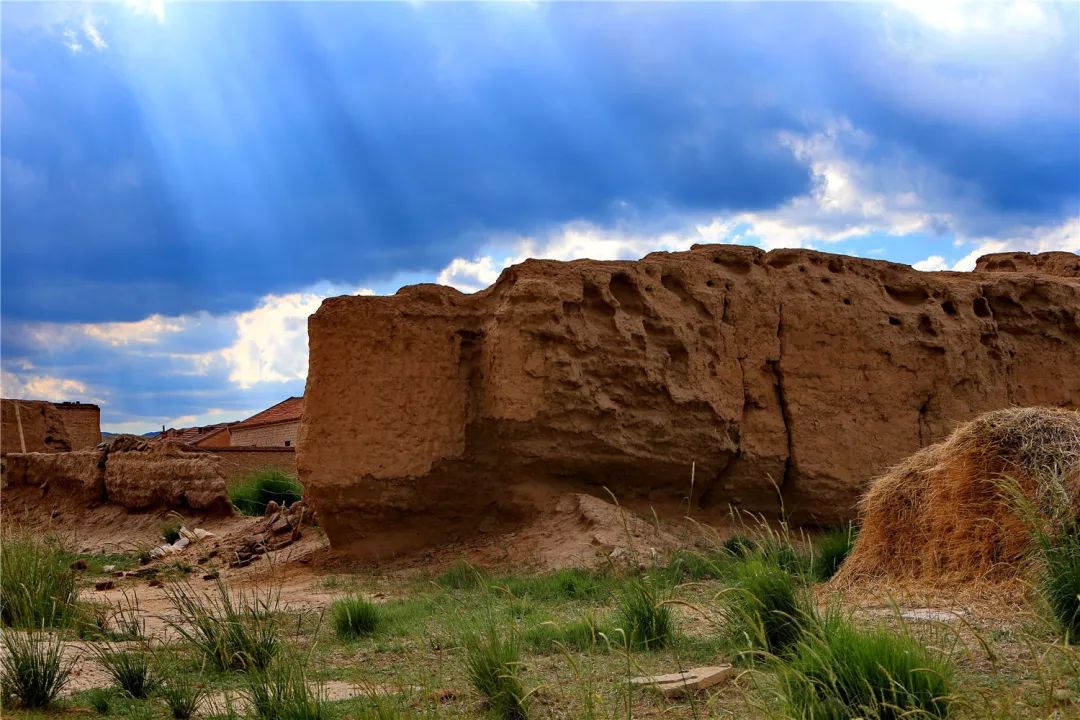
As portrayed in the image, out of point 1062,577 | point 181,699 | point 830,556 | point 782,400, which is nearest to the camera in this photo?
point 181,699

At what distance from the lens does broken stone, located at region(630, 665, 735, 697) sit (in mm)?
4051

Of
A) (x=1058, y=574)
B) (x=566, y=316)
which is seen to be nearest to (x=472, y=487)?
Answer: (x=566, y=316)

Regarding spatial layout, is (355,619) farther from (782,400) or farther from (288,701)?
(782,400)

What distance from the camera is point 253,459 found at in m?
18.4

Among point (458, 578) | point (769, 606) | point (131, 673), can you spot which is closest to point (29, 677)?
point (131, 673)

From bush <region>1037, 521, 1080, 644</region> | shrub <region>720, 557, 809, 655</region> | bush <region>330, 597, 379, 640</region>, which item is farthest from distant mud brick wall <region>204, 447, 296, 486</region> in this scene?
bush <region>1037, 521, 1080, 644</region>

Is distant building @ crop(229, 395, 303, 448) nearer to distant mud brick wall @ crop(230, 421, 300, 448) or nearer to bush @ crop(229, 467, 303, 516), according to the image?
distant mud brick wall @ crop(230, 421, 300, 448)

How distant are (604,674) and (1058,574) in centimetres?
229

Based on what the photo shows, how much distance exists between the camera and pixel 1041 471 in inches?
231

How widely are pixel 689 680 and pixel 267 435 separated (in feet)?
77.2

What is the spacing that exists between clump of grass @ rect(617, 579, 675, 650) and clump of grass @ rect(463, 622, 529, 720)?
3.14 feet

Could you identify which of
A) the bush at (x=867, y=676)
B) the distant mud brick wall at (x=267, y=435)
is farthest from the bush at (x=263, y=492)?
the bush at (x=867, y=676)

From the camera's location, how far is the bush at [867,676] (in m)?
3.23

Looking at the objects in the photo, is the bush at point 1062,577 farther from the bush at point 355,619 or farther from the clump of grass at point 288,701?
the bush at point 355,619
